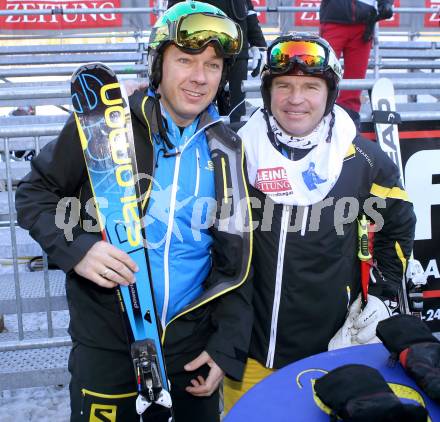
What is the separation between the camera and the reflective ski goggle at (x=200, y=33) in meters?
1.79

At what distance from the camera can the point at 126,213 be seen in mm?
1766

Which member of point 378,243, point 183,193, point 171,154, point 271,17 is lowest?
point 378,243

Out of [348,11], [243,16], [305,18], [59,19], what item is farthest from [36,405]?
[305,18]

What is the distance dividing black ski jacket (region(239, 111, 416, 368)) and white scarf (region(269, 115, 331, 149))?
105 millimetres

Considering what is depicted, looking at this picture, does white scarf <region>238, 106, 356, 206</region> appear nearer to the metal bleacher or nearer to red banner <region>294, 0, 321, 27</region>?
the metal bleacher

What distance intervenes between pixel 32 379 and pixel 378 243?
7.41 feet

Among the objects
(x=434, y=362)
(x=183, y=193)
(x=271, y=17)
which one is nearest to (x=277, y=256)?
Result: (x=183, y=193)

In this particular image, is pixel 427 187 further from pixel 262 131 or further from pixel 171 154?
pixel 171 154

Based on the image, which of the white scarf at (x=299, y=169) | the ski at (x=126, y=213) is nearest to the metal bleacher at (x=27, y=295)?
the ski at (x=126, y=213)

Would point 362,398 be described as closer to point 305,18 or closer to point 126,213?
point 126,213

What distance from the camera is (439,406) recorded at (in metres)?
1.33

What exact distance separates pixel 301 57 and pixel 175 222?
33.0 inches

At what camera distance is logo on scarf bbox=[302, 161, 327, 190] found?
6.69 feet

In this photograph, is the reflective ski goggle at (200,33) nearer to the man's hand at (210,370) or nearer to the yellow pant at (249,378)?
the man's hand at (210,370)
